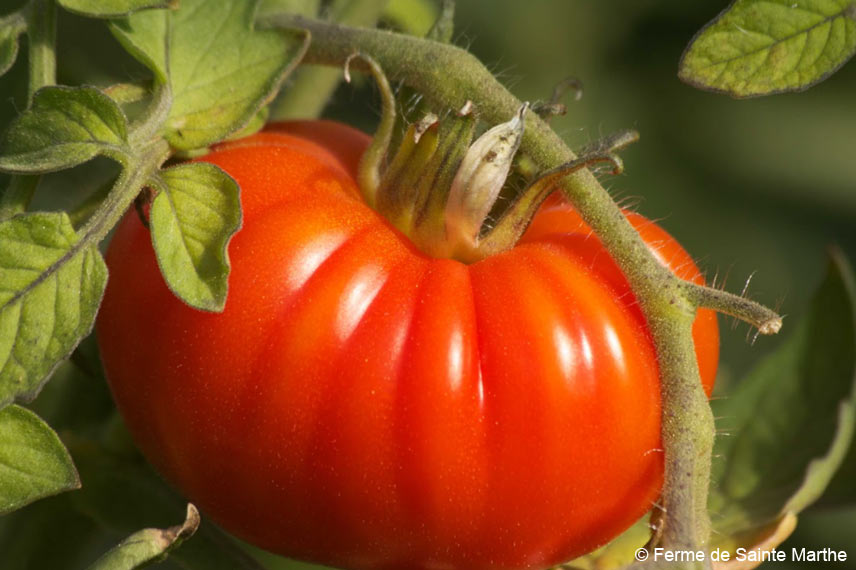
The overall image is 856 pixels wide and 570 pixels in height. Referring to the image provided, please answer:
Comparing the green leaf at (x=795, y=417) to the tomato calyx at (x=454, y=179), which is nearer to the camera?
the tomato calyx at (x=454, y=179)

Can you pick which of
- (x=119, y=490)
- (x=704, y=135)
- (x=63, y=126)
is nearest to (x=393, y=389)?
(x=63, y=126)

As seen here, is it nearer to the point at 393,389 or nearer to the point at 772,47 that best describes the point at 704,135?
the point at 772,47

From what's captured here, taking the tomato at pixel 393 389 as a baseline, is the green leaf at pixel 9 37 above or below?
above

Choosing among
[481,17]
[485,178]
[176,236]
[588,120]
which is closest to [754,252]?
[588,120]

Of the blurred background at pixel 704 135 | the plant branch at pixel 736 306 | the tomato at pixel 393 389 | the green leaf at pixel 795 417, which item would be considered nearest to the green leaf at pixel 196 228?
the tomato at pixel 393 389

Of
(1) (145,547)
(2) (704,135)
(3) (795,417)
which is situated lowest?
(2) (704,135)

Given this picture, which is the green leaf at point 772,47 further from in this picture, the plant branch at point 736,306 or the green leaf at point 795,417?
the green leaf at point 795,417
